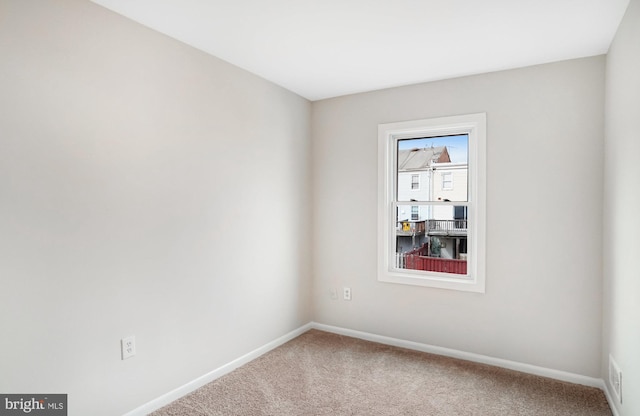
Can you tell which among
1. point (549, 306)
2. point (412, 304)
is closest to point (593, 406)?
point (549, 306)

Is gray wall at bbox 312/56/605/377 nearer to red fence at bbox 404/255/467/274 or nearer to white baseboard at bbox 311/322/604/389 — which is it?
white baseboard at bbox 311/322/604/389

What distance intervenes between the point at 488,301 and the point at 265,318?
6.34 ft

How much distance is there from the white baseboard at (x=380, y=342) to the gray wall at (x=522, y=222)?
5 cm

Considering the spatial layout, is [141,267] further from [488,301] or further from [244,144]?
[488,301]

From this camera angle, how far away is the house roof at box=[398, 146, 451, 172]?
11.4 feet

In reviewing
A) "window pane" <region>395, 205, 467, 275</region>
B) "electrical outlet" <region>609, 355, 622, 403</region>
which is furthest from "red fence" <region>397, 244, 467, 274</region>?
"electrical outlet" <region>609, 355, 622, 403</region>

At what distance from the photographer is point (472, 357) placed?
3189 millimetres

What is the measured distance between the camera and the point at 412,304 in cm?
348

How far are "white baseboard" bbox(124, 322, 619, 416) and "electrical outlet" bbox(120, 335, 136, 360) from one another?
35cm

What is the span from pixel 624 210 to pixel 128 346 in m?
3.03

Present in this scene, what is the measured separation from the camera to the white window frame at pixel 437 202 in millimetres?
3145

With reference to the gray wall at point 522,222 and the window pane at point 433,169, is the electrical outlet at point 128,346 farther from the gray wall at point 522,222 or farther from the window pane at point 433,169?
the window pane at point 433,169

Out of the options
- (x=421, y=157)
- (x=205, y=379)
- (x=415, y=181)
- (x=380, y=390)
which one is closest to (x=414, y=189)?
(x=415, y=181)

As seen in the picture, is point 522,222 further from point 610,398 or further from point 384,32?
point 384,32
